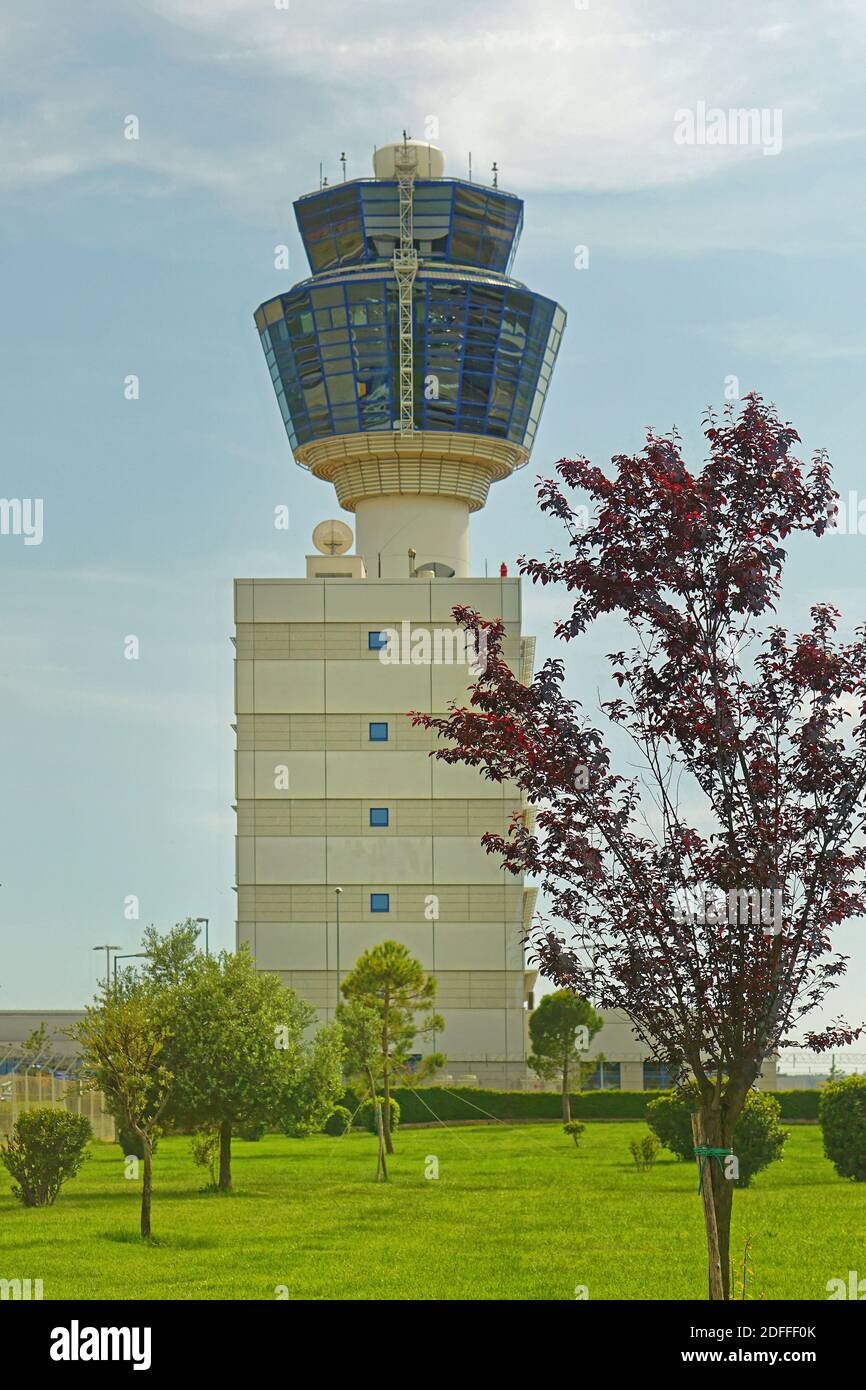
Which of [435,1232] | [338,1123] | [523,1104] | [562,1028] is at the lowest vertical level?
[338,1123]

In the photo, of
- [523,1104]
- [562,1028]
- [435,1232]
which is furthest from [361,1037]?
[435,1232]

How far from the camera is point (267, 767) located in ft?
321

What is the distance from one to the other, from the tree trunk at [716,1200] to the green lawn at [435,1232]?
7.26 meters

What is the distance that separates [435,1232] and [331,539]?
7457 centimetres

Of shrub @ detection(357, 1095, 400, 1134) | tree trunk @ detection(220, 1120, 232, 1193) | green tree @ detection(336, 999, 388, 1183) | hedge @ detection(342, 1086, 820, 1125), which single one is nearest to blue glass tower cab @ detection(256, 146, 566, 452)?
hedge @ detection(342, 1086, 820, 1125)

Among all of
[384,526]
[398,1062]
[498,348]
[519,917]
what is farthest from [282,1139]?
[498,348]

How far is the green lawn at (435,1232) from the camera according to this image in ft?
83.9

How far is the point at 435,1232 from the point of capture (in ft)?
108

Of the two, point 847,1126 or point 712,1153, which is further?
point 847,1126

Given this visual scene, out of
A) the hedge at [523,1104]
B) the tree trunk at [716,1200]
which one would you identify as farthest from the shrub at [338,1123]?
the tree trunk at [716,1200]

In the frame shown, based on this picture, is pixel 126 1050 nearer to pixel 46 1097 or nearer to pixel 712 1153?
pixel 712 1153

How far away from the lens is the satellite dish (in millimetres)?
104875

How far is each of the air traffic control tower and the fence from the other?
2279cm
